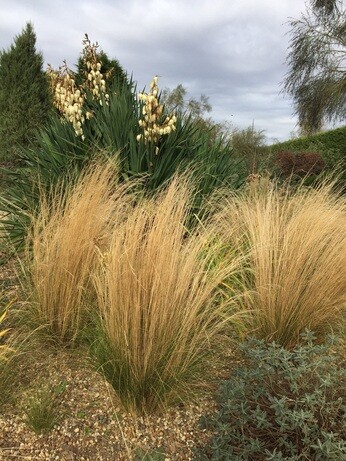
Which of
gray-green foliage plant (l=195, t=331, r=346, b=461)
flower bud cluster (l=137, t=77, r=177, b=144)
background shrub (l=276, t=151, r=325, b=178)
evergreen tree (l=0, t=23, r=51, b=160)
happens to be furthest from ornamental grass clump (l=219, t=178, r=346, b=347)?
background shrub (l=276, t=151, r=325, b=178)

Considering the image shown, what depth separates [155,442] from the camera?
1.96 m

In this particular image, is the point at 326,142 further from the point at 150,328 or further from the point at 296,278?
the point at 150,328

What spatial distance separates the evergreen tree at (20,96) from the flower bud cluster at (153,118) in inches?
231

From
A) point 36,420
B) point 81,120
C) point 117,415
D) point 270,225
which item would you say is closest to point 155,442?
point 117,415

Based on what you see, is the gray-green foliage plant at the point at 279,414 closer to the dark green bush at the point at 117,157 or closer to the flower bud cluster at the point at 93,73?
the dark green bush at the point at 117,157

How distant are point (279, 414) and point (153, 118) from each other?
2806mm

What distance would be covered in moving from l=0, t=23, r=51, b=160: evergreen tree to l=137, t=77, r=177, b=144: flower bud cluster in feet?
19.2

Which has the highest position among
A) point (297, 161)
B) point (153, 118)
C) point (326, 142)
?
point (326, 142)

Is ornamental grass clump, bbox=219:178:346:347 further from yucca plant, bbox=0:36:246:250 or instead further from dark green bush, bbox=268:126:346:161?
dark green bush, bbox=268:126:346:161

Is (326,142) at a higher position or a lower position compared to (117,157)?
higher

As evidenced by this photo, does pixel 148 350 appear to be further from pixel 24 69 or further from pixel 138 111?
pixel 24 69

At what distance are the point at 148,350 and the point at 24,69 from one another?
8765 millimetres

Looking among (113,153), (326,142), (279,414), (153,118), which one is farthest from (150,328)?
(326,142)

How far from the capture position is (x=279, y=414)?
1626 mm
